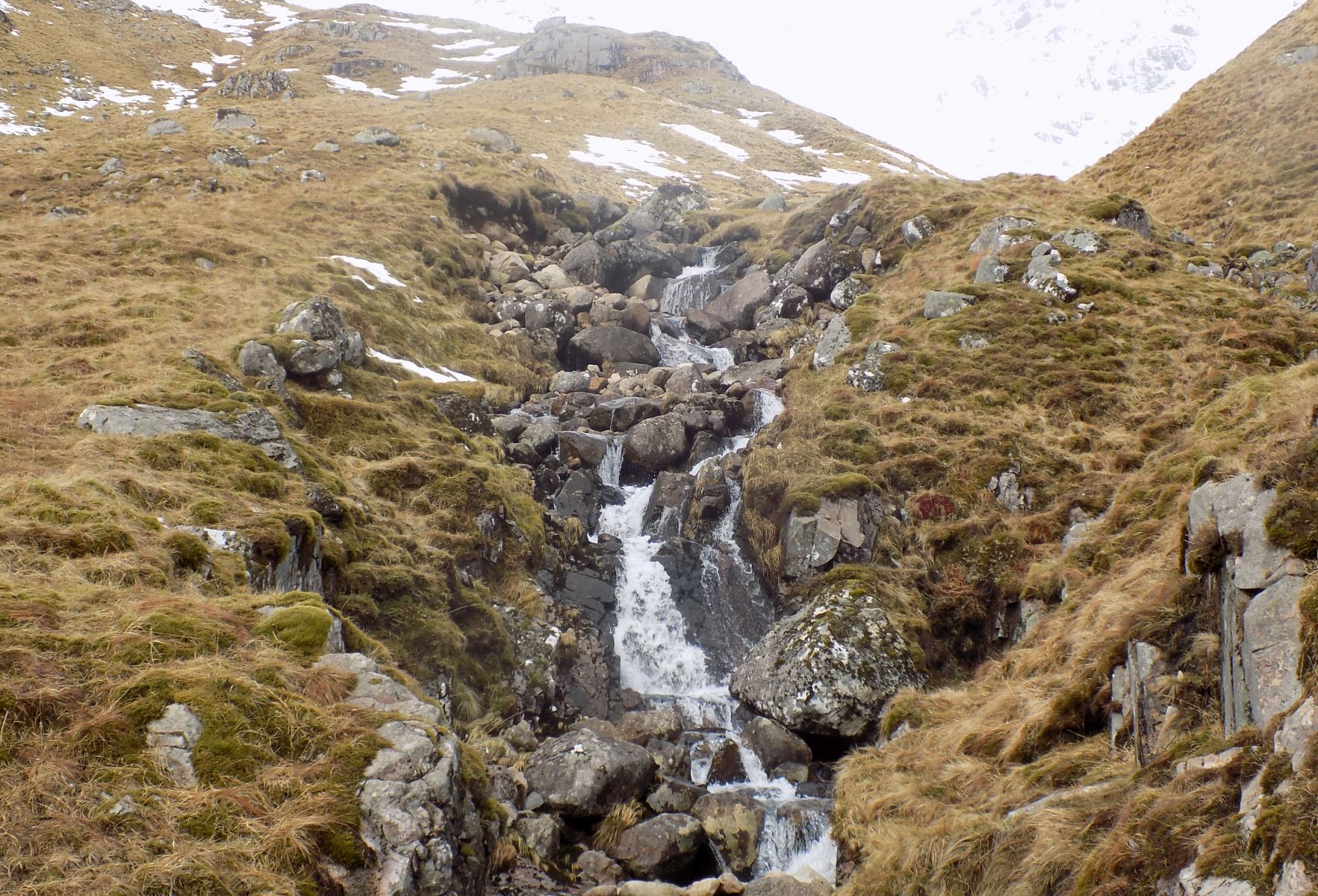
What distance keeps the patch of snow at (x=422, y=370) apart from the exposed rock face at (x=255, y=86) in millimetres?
50994

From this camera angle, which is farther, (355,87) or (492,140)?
(355,87)

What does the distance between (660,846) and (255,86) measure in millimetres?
70438

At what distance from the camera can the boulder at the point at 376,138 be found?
40719 millimetres

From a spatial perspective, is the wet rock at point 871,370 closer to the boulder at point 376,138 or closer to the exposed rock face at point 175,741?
the exposed rock face at point 175,741

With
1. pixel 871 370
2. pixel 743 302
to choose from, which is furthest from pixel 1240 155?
pixel 871 370

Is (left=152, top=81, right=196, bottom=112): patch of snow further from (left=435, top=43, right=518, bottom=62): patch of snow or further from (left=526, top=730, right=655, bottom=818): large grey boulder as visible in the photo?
(left=526, top=730, right=655, bottom=818): large grey boulder

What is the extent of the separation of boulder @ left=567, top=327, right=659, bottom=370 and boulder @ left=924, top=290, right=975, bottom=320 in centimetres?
1077

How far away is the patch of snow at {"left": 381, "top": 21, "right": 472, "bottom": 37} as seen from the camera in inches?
4048

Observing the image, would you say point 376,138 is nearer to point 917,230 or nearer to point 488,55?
point 917,230

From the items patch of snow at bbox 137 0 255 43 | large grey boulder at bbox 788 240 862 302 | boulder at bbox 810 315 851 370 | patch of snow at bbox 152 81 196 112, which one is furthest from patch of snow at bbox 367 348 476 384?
patch of snow at bbox 137 0 255 43

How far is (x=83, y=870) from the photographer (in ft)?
16.5

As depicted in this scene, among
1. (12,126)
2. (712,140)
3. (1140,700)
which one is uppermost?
(712,140)

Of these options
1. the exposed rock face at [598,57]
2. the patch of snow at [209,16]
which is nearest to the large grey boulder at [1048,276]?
the exposed rock face at [598,57]

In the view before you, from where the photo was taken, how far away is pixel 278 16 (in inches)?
Result: 3679
